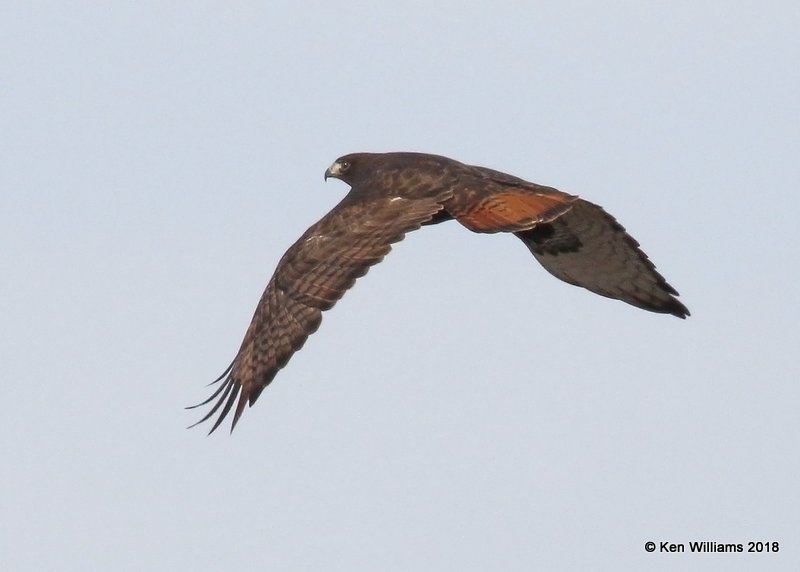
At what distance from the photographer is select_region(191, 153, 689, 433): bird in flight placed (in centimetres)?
1631

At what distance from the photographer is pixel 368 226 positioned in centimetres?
1661

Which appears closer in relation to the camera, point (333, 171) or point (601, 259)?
point (601, 259)

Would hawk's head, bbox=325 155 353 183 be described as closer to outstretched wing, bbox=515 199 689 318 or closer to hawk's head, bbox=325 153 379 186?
hawk's head, bbox=325 153 379 186

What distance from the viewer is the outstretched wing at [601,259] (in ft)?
58.9

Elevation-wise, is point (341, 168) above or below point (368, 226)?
above

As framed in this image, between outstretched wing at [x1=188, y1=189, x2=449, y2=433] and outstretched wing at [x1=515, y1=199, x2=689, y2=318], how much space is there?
1718 millimetres

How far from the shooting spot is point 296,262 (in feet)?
54.2

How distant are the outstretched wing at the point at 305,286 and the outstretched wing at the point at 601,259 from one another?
67.7 inches

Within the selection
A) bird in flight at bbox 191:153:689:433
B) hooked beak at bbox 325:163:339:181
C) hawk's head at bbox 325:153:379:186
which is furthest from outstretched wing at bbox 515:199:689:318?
hooked beak at bbox 325:163:339:181

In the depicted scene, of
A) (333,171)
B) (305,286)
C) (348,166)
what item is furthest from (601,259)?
(305,286)

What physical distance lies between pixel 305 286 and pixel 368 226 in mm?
701

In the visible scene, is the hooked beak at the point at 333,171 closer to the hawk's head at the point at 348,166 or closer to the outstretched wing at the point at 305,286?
the hawk's head at the point at 348,166

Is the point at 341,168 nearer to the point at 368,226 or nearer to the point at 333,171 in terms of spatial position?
the point at 333,171

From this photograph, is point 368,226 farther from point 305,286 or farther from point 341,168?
point 341,168
